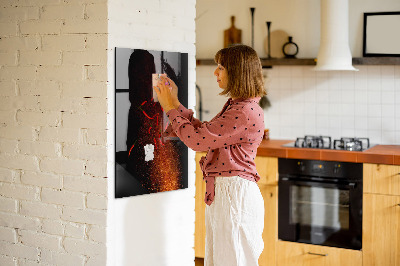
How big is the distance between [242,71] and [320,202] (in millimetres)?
1747

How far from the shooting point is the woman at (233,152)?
2604mm

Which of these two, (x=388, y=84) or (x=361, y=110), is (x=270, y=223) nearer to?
(x=361, y=110)

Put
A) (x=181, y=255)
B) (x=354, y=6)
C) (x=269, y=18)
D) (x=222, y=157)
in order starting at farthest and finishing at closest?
(x=269, y=18) < (x=354, y=6) < (x=181, y=255) < (x=222, y=157)

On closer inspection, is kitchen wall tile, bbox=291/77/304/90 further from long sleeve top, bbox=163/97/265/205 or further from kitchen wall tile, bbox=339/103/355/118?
long sleeve top, bbox=163/97/265/205

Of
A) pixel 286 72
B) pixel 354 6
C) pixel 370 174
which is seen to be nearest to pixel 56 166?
pixel 370 174

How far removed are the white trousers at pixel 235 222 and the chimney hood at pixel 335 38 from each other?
182cm

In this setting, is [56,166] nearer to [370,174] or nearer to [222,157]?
[222,157]

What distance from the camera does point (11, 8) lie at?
3041 millimetres

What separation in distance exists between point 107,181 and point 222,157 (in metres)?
0.58

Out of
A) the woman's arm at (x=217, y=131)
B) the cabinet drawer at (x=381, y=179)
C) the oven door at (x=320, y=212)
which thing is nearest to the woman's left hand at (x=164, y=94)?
the woman's arm at (x=217, y=131)

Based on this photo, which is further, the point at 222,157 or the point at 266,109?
the point at 266,109

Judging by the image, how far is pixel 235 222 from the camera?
266 cm

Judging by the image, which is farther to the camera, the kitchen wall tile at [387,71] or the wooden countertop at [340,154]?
the kitchen wall tile at [387,71]

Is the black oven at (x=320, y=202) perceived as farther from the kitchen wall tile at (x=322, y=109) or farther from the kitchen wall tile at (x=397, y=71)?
the kitchen wall tile at (x=397, y=71)
